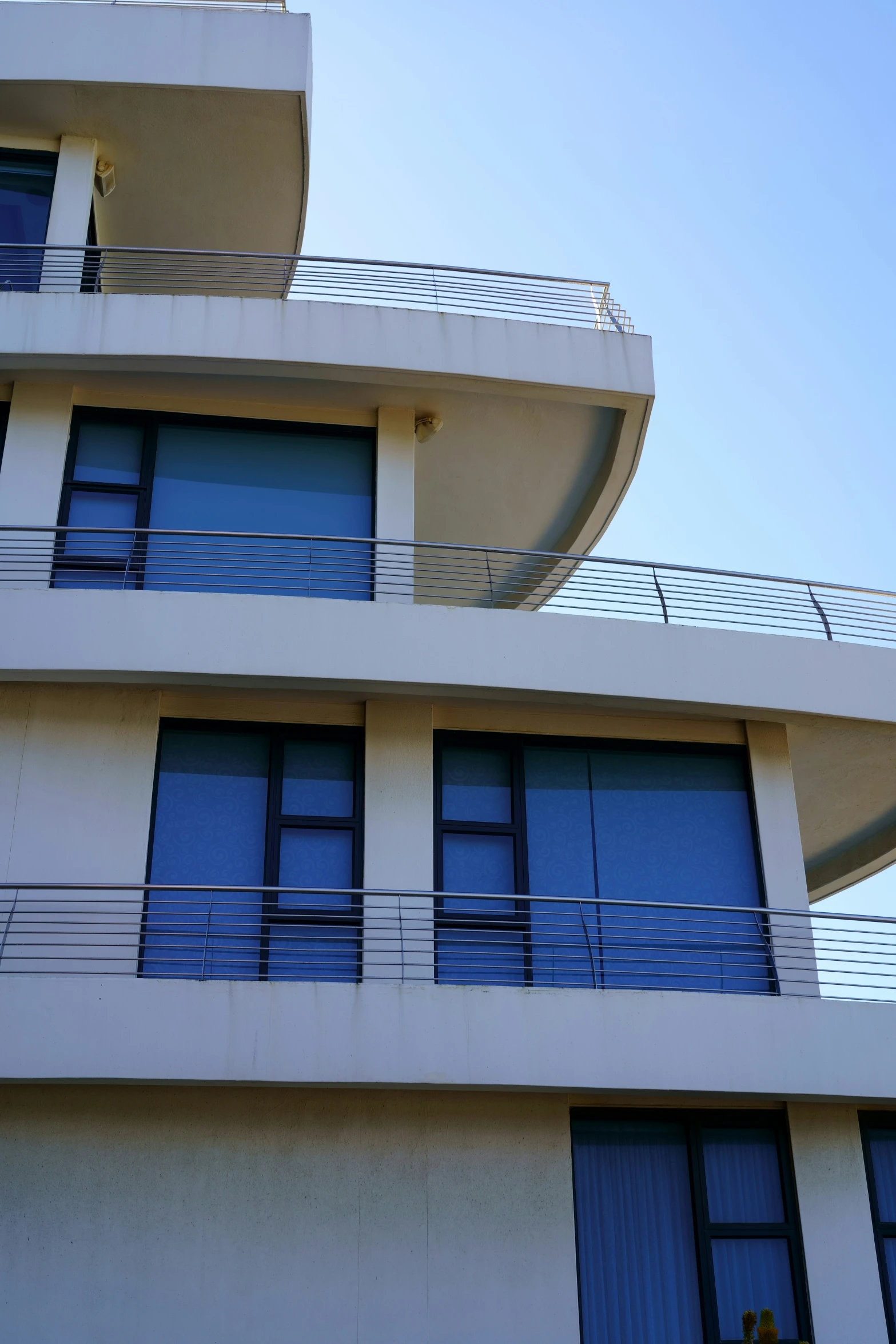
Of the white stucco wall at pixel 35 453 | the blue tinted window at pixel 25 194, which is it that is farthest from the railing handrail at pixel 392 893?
the blue tinted window at pixel 25 194

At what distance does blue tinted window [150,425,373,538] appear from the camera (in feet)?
42.1

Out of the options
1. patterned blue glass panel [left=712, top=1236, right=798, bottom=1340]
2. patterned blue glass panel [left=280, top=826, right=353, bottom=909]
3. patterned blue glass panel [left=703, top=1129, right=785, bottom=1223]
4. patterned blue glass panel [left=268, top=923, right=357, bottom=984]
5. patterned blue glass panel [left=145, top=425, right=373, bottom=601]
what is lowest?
patterned blue glass panel [left=712, top=1236, right=798, bottom=1340]

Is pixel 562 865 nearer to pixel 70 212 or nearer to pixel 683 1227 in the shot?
pixel 683 1227

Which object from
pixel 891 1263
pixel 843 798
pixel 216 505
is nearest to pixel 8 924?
pixel 216 505

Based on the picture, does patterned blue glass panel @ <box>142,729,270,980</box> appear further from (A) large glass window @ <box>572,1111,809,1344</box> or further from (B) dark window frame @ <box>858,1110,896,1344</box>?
(B) dark window frame @ <box>858,1110,896,1344</box>

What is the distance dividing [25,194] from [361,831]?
25.6 feet

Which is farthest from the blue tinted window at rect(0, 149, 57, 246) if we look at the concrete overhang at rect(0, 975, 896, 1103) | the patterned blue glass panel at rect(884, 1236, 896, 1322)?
the patterned blue glass panel at rect(884, 1236, 896, 1322)

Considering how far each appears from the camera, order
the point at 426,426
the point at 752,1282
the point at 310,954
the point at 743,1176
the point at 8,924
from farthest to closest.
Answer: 1. the point at 426,426
2. the point at 310,954
3. the point at 743,1176
4. the point at 752,1282
5. the point at 8,924

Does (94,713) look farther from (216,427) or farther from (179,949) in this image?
(216,427)

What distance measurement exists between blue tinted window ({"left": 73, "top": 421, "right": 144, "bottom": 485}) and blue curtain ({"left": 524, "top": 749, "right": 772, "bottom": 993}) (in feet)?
15.1

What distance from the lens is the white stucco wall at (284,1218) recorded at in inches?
380

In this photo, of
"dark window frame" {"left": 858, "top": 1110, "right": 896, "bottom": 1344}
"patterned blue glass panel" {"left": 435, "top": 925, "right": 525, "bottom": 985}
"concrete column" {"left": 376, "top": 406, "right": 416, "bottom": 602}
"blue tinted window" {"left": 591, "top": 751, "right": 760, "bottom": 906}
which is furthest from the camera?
"concrete column" {"left": 376, "top": 406, "right": 416, "bottom": 602}

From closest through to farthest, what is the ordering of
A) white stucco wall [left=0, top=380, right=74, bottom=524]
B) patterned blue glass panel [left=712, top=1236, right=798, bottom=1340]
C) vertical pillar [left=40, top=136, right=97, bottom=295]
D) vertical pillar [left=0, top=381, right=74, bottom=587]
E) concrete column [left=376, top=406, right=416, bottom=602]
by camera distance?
patterned blue glass panel [left=712, top=1236, right=798, bottom=1340] < vertical pillar [left=0, top=381, right=74, bottom=587] < white stucco wall [left=0, top=380, right=74, bottom=524] < concrete column [left=376, top=406, right=416, bottom=602] < vertical pillar [left=40, top=136, right=97, bottom=295]

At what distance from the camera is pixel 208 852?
36.9ft
